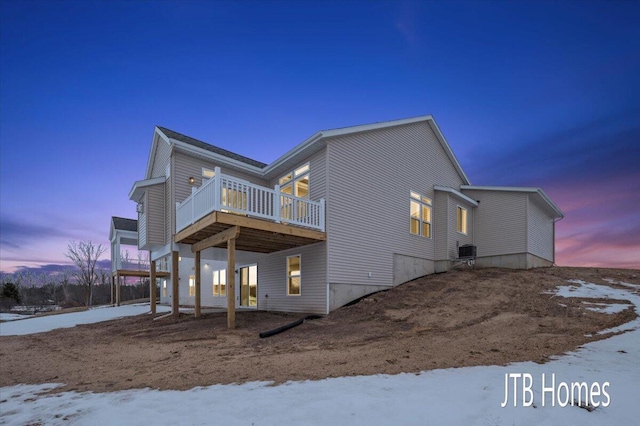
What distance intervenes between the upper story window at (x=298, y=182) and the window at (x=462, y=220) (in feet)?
28.3

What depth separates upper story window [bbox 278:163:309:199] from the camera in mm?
13057

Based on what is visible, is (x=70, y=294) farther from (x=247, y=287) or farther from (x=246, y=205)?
(x=246, y=205)

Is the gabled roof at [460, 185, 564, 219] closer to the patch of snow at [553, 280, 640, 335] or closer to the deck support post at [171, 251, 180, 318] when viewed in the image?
the patch of snow at [553, 280, 640, 335]

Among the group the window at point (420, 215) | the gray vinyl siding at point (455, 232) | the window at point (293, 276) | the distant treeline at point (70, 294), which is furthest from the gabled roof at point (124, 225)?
the distant treeline at point (70, 294)

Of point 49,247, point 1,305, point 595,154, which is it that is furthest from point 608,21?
point 49,247

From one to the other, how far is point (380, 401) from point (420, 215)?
12763mm

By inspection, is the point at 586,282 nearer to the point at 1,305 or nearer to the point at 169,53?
the point at 169,53

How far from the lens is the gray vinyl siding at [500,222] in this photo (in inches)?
614

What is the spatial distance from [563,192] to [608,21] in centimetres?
1024

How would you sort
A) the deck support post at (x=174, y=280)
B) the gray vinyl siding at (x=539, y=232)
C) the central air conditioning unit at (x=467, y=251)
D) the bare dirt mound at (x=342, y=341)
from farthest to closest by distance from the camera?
1. the gray vinyl siding at (x=539, y=232)
2. the central air conditioning unit at (x=467, y=251)
3. the deck support post at (x=174, y=280)
4. the bare dirt mound at (x=342, y=341)

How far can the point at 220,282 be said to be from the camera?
65.4 feet

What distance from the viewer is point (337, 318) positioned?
1043 cm

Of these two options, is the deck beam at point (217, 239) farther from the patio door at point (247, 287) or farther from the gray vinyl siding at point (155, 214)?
the patio door at point (247, 287)

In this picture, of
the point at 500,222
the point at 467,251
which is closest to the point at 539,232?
the point at 500,222
